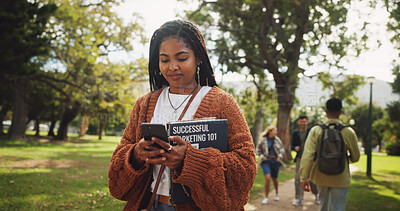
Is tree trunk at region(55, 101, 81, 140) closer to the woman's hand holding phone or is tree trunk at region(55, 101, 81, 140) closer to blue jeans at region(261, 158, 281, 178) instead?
blue jeans at region(261, 158, 281, 178)

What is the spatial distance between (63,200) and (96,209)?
3.24 ft

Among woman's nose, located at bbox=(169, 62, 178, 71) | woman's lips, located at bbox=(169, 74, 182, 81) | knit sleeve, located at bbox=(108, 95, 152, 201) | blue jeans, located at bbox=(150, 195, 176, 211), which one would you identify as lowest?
blue jeans, located at bbox=(150, 195, 176, 211)

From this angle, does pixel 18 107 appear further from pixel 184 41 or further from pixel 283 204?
pixel 184 41

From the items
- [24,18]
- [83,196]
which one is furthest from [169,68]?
[24,18]

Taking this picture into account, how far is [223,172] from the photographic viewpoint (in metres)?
1.43

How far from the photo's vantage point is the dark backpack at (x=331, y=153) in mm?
3963

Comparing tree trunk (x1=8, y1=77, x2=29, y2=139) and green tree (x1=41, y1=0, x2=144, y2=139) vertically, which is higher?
green tree (x1=41, y1=0, x2=144, y2=139)

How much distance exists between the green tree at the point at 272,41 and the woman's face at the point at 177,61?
617 cm

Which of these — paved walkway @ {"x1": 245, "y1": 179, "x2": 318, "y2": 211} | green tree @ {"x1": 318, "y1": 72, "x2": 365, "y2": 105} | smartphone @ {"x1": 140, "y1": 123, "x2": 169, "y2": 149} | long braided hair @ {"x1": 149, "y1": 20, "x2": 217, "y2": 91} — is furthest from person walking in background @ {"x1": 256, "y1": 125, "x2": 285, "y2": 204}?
green tree @ {"x1": 318, "y1": 72, "x2": 365, "y2": 105}

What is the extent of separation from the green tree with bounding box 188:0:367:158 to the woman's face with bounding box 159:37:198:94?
617 cm

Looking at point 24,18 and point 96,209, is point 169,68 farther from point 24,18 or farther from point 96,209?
point 24,18

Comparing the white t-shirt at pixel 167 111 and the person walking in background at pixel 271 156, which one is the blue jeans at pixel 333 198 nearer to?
the white t-shirt at pixel 167 111

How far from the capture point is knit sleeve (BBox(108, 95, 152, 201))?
5.13ft

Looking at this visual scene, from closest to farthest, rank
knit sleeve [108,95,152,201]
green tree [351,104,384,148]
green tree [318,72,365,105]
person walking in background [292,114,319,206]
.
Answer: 1. knit sleeve [108,95,152,201]
2. person walking in background [292,114,319,206]
3. green tree [318,72,365,105]
4. green tree [351,104,384,148]
